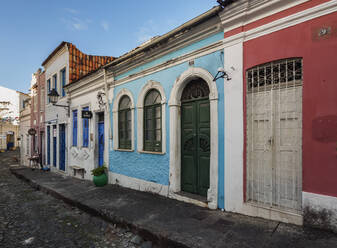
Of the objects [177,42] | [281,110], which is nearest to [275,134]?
[281,110]

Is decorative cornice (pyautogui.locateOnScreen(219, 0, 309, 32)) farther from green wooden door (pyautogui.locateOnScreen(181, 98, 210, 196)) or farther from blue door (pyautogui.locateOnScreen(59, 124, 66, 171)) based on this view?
blue door (pyautogui.locateOnScreen(59, 124, 66, 171))

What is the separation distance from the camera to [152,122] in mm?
5793

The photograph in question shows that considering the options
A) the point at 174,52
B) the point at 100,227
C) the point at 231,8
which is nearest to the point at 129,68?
the point at 174,52

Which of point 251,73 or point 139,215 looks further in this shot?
point 139,215

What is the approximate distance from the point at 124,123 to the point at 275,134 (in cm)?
480

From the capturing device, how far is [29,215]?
4961mm

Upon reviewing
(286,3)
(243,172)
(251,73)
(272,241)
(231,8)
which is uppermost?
(231,8)

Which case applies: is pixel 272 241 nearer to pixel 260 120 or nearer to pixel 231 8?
pixel 260 120

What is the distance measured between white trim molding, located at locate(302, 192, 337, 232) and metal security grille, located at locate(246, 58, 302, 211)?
165 mm

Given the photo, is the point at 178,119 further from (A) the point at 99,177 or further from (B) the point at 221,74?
(A) the point at 99,177

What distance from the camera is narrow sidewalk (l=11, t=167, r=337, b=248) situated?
281 centimetres

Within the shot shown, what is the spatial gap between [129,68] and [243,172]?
4823 millimetres

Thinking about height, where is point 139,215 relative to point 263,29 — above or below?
below

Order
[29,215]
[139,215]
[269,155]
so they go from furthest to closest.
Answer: [29,215]
[139,215]
[269,155]
